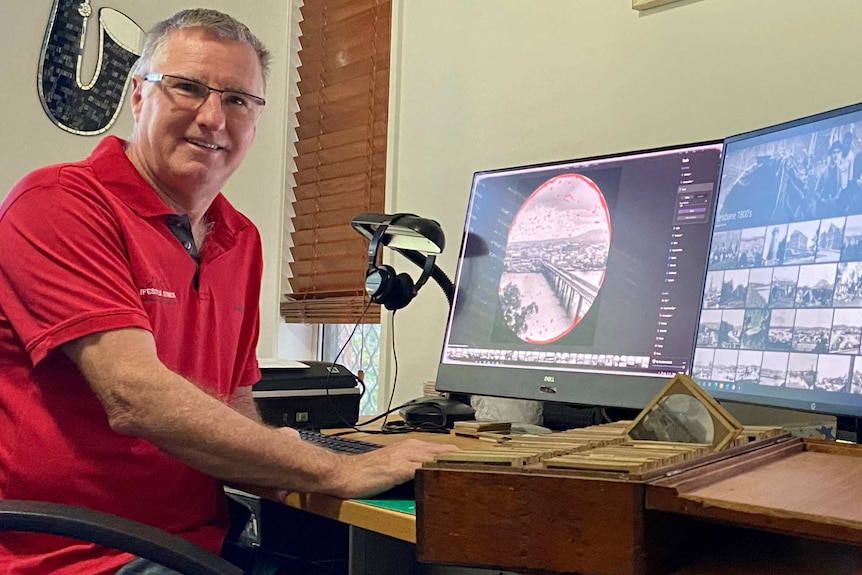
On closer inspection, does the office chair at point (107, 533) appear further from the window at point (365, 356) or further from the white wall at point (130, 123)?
the white wall at point (130, 123)

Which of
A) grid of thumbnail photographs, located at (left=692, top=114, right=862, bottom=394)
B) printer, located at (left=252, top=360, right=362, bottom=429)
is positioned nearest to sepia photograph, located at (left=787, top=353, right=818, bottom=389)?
grid of thumbnail photographs, located at (left=692, top=114, right=862, bottom=394)

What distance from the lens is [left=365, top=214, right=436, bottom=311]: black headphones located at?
1718 millimetres

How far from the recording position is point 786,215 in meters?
1.10

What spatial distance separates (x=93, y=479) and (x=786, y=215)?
1.00m

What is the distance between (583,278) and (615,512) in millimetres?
855

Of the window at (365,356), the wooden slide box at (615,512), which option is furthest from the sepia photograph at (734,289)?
the window at (365,356)

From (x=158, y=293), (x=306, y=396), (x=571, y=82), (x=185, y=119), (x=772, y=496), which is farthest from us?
(x=571, y=82)

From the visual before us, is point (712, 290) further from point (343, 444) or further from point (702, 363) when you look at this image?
point (343, 444)

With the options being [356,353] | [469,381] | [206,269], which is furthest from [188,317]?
[356,353]

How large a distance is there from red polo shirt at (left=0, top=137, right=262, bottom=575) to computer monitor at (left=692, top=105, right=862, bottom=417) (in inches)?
31.2

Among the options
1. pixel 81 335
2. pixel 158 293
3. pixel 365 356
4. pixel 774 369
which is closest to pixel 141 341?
pixel 81 335

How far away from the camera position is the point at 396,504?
954 millimetres

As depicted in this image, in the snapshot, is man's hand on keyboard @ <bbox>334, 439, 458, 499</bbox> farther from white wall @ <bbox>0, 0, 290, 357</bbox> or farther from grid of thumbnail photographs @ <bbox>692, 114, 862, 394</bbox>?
white wall @ <bbox>0, 0, 290, 357</bbox>

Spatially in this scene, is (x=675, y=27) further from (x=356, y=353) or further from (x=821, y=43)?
(x=356, y=353)
